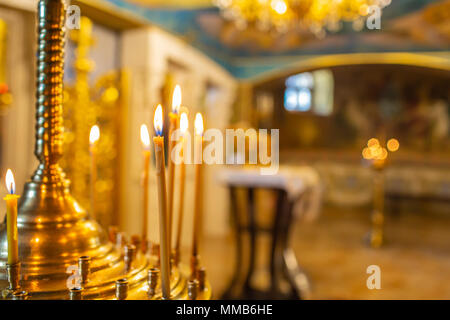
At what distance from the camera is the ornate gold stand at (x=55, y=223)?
0.63 meters

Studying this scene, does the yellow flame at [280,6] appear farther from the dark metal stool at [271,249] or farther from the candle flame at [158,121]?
the candle flame at [158,121]

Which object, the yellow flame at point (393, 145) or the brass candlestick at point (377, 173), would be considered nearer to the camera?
the brass candlestick at point (377, 173)

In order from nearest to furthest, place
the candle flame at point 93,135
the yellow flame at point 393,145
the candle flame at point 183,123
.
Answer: the candle flame at point 183,123 < the candle flame at point 93,135 < the yellow flame at point 393,145

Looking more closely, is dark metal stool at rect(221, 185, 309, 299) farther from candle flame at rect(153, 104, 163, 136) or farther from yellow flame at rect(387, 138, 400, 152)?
yellow flame at rect(387, 138, 400, 152)

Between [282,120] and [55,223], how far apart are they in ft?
39.7

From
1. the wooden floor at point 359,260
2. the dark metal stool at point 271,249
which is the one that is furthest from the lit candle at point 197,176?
the dark metal stool at point 271,249

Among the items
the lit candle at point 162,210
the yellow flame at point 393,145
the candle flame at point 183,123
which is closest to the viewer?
the lit candle at point 162,210

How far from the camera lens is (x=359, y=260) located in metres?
5.73

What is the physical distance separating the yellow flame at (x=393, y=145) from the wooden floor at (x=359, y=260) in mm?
2885

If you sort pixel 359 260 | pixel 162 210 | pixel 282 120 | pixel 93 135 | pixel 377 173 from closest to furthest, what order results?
pixel 162 210 → pixel 93 135 → pixel 359 260 → pixel 377 173 → pixel 282 120

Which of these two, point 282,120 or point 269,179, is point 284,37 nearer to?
point 282,120

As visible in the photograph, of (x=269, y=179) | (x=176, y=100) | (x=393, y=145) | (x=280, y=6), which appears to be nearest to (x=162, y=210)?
(x=176, y=100)

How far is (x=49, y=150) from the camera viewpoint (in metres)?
0.70
